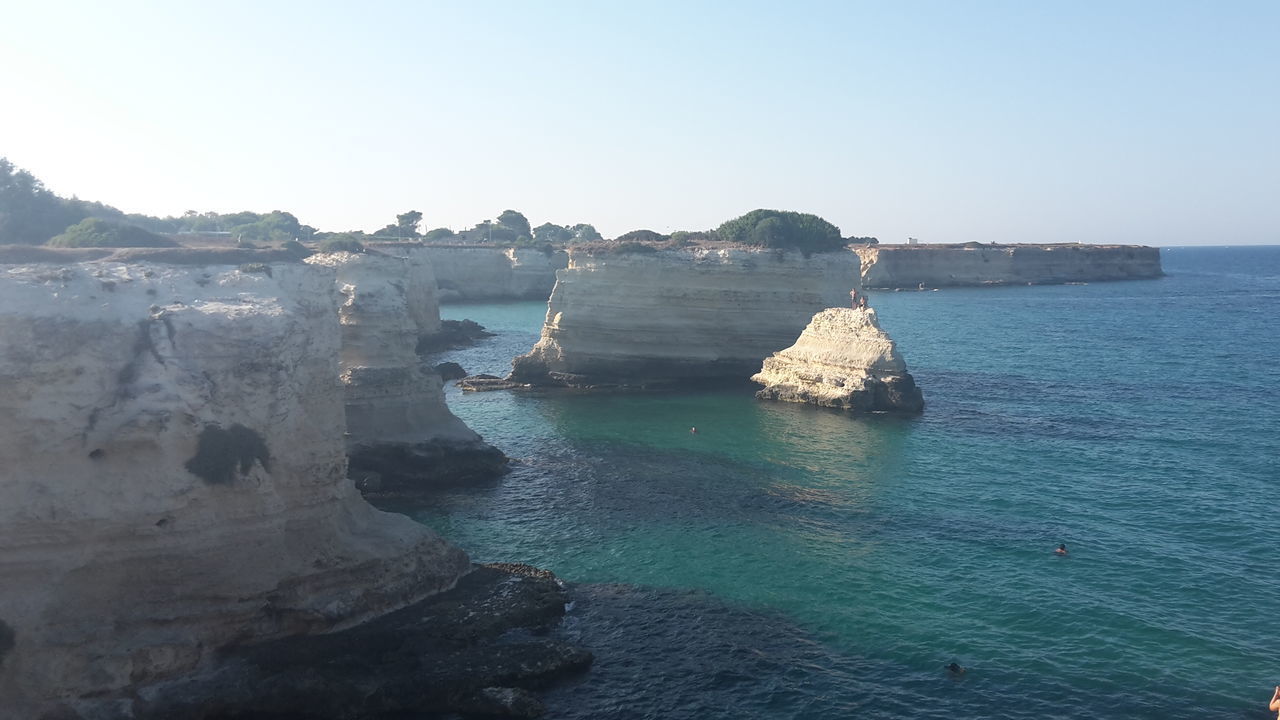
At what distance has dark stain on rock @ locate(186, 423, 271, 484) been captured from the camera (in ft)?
54.9

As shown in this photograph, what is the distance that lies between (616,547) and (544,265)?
77.7m

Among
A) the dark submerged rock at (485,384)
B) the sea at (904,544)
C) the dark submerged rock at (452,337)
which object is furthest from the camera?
the dark submerged rock at (452,337)

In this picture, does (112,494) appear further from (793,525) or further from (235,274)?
(793,525)

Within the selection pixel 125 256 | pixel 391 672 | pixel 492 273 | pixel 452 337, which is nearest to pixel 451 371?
pixel 452 337

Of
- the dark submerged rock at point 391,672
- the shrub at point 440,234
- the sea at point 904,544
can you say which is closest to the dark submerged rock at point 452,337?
the sea at point 904,544

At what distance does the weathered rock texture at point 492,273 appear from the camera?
306 feet

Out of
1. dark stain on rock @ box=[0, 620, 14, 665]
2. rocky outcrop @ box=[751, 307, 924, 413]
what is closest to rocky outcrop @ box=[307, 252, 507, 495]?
dark stain on rock @ box=[0, 620, 14, 665]

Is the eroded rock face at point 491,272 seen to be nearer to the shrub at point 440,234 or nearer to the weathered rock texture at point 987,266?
the shrub at point 440,234

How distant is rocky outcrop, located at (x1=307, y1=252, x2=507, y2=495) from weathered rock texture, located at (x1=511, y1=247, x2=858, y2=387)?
1663 centimetres

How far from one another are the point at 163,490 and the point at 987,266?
128m

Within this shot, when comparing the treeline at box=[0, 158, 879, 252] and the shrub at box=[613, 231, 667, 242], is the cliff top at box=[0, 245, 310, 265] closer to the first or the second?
the treeline at box=[0, 158, 879, 252]

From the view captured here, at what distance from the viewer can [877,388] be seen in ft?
132

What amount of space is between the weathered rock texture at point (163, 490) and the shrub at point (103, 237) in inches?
348

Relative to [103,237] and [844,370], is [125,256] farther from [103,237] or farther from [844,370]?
[844,370]
